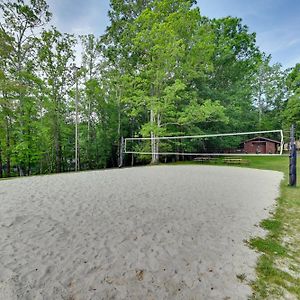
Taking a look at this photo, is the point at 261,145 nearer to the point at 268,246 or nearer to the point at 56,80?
the point at 56,80

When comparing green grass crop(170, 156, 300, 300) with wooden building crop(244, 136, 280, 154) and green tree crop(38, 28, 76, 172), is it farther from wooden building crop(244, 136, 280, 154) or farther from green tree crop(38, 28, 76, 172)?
wooden building crop(244, 136, 280, 154)

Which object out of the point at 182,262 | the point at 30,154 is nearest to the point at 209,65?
the point at 30,154

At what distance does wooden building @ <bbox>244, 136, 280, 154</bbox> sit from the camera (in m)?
23.8

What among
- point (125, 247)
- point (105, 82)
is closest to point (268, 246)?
point (125, 247)

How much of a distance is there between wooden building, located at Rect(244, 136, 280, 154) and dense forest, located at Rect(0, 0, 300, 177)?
7.25 m

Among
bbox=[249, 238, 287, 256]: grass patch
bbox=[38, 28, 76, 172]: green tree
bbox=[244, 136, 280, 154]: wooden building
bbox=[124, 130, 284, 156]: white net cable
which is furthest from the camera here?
bbox=[244, 136, 280, 154]: wooden building

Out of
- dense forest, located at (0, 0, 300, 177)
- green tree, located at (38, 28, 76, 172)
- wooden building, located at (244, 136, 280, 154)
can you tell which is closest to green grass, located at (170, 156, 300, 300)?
dense forest, located at (0, 0, 300, 177)

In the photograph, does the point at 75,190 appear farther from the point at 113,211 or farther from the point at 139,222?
the point at 139,222

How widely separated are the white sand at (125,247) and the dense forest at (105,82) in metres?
9.55

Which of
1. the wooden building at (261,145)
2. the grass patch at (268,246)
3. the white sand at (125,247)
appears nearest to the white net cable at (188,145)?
the wooden building at (261,145)

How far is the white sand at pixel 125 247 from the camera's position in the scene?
1785 millimetres

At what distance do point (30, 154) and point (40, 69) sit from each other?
19.6 feet

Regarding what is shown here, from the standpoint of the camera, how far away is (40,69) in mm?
13836

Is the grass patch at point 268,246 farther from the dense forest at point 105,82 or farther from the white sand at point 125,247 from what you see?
the dense forest at point 105,82
